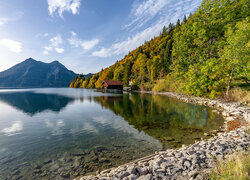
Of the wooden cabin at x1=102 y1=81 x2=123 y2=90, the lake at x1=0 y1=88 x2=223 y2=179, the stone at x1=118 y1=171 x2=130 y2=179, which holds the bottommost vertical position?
the lake at x1=0 y1=88 x2=223 y2=179

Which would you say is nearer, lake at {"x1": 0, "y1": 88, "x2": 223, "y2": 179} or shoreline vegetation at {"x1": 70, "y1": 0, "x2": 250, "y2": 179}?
shoreline vegetation at {"x1": 70, "y1": 0, "x2": 250, "y2": 179}

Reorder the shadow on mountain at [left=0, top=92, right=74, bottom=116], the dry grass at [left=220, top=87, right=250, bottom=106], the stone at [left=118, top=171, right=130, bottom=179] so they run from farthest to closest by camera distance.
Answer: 1. the shadow on mountain at [left=0, top=92, right=74, bottom=116]
2. the dry grass at [left=220, top=87, right=250, bottom=106]
3. the stone at [left=118, top=171, right=130, bottom=179]

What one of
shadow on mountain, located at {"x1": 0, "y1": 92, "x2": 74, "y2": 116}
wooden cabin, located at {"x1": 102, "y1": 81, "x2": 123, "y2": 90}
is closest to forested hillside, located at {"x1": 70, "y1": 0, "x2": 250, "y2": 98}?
shadow on mountain, located at {"x1": 0, "y1": 92, "x2": 74, "y2": 116}

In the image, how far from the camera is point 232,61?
17.2 m

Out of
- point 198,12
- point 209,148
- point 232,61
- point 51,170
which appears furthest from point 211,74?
point 51,170

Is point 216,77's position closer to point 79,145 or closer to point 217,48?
point 217,48

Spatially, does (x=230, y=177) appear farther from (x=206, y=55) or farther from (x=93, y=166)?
(x=206, y=55)

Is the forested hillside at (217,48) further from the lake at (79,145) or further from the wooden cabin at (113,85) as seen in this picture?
the wooden cabin at (113,85)

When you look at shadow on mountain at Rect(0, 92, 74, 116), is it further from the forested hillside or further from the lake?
the forested hillside

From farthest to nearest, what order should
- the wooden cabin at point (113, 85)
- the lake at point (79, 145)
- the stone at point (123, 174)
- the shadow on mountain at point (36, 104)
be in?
1. the wooden cabin at point (113, 85)
2. the shadow on mountain at point (36, 104)
3. the lake at point (79, 145)
4. the stone at point (123, 174)

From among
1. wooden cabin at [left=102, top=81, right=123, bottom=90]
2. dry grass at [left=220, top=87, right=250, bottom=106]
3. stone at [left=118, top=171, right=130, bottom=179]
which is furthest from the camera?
wooden cabin at [left=102, top=81, right=123, bottom=90]

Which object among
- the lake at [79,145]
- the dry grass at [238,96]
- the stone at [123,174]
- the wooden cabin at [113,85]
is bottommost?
the lake at [79,145]

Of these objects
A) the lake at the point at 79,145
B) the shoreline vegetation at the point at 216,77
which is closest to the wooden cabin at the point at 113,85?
the shoreline vegetation at the point at 216,77

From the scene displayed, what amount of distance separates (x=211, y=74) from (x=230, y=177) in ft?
72.7
